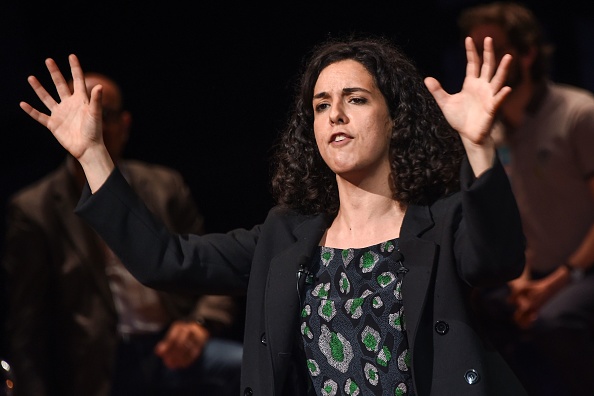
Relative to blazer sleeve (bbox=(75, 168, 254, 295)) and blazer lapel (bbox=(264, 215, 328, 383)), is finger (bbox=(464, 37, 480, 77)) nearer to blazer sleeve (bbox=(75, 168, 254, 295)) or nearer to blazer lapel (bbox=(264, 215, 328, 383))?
blazer lapel (bbox=(264, 215, 328, 383))

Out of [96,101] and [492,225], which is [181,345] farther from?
[492,225]

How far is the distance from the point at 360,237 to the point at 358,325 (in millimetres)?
237

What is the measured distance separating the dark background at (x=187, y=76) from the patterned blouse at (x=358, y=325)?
2.14m

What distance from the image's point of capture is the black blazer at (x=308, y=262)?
2.14 metres

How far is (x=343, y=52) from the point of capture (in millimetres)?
2615

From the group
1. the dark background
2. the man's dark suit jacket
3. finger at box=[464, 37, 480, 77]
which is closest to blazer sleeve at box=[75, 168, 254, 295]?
finger at box=[464, 37, 480, 77]

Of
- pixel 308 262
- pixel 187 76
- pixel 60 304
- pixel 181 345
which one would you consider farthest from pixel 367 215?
pixel 187 76

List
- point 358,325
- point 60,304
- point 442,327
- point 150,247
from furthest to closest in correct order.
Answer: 1. point 60,304
2. point 150,247
3. point 358,325
4. point 442,327

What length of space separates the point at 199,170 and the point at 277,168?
2047 mm

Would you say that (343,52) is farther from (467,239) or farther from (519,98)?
(519,98)

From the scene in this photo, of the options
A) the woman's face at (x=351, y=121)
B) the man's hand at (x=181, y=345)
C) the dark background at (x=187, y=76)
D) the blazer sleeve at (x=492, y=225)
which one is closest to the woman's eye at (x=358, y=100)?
the woman's face at (x=351, y=121)

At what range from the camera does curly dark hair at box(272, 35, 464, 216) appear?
2521mm

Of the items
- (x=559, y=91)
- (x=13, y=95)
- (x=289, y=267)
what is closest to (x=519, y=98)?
(x=559, y=91)

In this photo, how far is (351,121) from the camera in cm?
247
